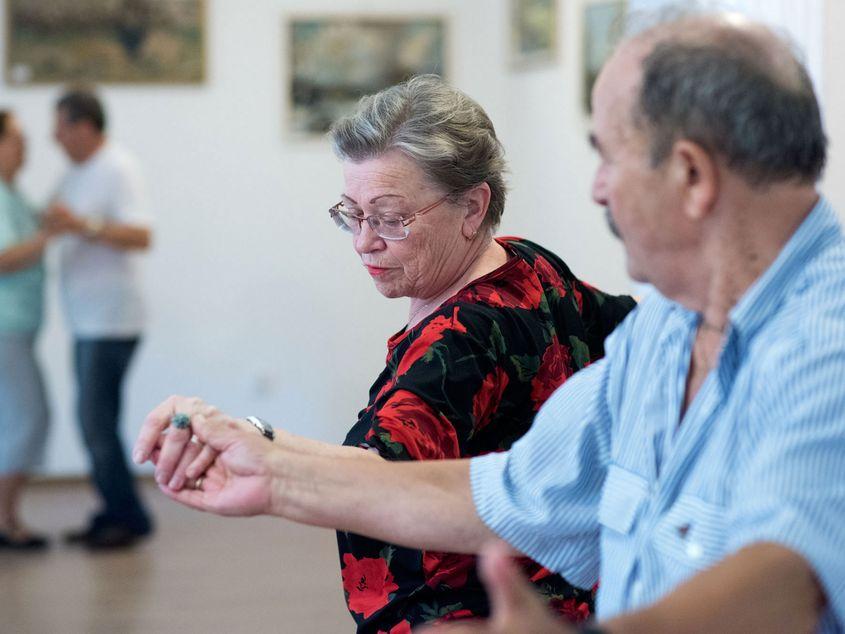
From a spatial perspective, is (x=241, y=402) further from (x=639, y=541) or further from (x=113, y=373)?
(x=639, y=541)

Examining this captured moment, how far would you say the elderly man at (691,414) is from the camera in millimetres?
1021

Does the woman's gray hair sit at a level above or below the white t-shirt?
above

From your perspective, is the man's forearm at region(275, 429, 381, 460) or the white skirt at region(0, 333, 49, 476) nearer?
the man's forearm at region(275, 429, 381, 460)

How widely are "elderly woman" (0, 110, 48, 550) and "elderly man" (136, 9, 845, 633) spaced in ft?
13.7

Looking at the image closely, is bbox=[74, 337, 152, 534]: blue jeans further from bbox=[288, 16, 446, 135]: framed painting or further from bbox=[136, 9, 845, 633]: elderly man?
bbox=[136, 9, 845, 633]: elderly man

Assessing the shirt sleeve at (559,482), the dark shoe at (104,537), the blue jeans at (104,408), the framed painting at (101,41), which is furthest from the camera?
the framed painting at (101,41)

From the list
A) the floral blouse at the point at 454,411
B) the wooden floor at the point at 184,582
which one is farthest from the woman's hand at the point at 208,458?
the wooden floor at the point at 184,582

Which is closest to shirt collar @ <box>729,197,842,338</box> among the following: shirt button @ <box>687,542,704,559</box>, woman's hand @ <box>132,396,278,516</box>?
shirt button @ <box>687,542,704,559</box>

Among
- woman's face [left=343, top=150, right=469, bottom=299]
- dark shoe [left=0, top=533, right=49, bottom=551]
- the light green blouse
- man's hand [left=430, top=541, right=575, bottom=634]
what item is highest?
woman's face [left=343, top=150, right=469, bottom=299]

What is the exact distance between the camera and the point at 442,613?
1.77m

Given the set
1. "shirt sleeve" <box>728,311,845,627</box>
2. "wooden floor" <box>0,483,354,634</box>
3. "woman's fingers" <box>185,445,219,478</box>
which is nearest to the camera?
"shirt sleeve" <box>728,311,845,627</box>

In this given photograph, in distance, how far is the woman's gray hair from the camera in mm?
1967

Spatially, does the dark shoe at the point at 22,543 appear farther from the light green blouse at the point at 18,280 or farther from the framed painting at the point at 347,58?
the framed painting at the point at 347,58

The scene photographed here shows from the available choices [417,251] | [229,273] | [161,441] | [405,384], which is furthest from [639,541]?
[229,273]
